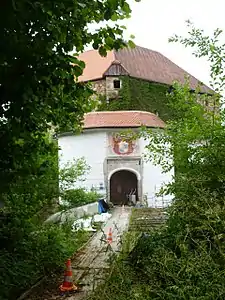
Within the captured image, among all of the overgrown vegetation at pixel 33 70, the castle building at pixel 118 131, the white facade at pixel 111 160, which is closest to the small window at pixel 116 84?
the castle building at pixel 118 131

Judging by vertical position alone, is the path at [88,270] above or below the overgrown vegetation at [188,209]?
below

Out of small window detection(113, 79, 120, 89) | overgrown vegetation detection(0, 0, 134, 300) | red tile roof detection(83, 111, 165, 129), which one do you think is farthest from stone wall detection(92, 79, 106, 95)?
overgrown vegetation detection(0, 0, 134, 300)

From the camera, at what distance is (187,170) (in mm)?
7500

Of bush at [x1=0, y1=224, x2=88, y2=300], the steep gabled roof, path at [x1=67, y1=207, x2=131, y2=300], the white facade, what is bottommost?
path at [x1=67, y1=207, x2=131, y2=300]

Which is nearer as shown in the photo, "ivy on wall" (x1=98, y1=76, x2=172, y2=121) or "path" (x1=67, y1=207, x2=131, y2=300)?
"path" (x1=67, y1=207, x2=131, y2=300)

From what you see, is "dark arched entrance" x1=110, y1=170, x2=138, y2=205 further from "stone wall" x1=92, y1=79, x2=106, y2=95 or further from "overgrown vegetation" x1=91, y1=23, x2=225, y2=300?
"overgrown vegetation" x1=91, y1=23, x2=225, y2=300

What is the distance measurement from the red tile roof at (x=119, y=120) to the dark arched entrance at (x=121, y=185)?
3914 mm

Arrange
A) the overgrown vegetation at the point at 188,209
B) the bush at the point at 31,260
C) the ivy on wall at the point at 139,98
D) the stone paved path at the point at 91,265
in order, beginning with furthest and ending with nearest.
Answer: the ivy on wall at the point at 139,98
the stone paved path at the point at 91,265
the bush at the point at 31,260
the overgrown vegetation at the point at 188,209

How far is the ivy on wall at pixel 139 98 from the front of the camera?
3419 centimetres

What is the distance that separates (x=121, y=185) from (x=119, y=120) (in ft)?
16.9

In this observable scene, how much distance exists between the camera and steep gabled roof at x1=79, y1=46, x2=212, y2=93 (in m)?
36.0

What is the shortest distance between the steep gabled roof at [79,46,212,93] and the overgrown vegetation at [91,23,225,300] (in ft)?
88.8

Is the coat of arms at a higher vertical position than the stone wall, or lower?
lower

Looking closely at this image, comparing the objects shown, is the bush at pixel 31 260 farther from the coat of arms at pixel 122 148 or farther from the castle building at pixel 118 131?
the coat of arms at pixel 122 148
